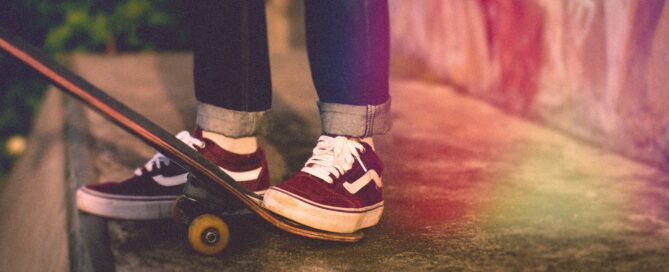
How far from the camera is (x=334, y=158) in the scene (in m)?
1.48

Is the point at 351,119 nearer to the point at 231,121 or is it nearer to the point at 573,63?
the point at 231,121

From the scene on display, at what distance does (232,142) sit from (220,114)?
0.21 ft

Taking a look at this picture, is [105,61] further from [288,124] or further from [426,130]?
[426,130]

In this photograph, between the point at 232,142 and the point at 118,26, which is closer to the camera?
the point at 232,142

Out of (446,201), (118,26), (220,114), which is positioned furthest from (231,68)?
(118,26)

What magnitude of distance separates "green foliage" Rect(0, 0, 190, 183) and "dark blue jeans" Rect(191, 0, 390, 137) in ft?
9.12

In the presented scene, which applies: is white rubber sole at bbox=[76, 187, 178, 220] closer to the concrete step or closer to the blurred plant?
the concrete step

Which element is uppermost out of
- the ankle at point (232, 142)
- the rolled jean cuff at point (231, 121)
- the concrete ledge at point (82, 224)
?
the rolled jean cuff at point (231, 121)

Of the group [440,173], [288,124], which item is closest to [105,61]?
[288,124]

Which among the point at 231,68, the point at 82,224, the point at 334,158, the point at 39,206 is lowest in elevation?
the point at 39,206

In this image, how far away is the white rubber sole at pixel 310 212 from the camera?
4.64 ft

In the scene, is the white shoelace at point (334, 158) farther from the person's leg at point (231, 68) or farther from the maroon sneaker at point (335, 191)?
the person's leg at point (231, 68)

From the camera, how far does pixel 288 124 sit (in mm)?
2553

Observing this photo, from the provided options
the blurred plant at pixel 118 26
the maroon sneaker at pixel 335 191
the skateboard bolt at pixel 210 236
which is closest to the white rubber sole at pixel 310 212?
the maroon sneaker at pixel 335 191
